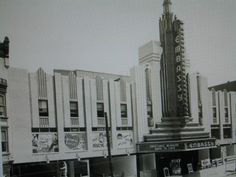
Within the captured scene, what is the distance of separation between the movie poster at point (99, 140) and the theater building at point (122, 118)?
22 millimetres

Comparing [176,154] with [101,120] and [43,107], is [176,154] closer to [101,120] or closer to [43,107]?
[101,120]

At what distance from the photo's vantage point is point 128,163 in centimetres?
766

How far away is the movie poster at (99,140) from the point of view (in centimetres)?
711

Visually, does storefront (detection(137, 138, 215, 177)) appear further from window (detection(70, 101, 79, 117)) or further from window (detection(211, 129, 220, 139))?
Answer: window (detection(70, 101, 79, 117))

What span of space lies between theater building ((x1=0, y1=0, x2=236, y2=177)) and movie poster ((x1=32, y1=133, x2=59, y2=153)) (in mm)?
20

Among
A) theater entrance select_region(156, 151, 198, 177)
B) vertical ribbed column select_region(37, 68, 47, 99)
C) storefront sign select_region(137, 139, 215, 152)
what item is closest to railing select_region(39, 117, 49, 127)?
vertical ribbed column select_region(37, 68, 47, 99)

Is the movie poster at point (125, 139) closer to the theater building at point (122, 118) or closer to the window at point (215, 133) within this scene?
the theater building at point (122, 118)

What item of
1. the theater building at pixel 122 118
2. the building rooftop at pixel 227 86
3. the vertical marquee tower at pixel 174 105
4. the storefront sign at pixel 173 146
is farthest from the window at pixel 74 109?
the building rooftop at pixel 227 86

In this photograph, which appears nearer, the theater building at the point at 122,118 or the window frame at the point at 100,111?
the theater building at the point at 122,118

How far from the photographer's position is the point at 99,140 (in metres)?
7.14

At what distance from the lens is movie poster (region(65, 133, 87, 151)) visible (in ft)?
22.3

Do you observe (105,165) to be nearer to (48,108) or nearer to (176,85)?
(48,108)

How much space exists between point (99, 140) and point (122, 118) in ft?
2.69

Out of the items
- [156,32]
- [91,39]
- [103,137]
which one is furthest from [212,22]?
[103,137]
